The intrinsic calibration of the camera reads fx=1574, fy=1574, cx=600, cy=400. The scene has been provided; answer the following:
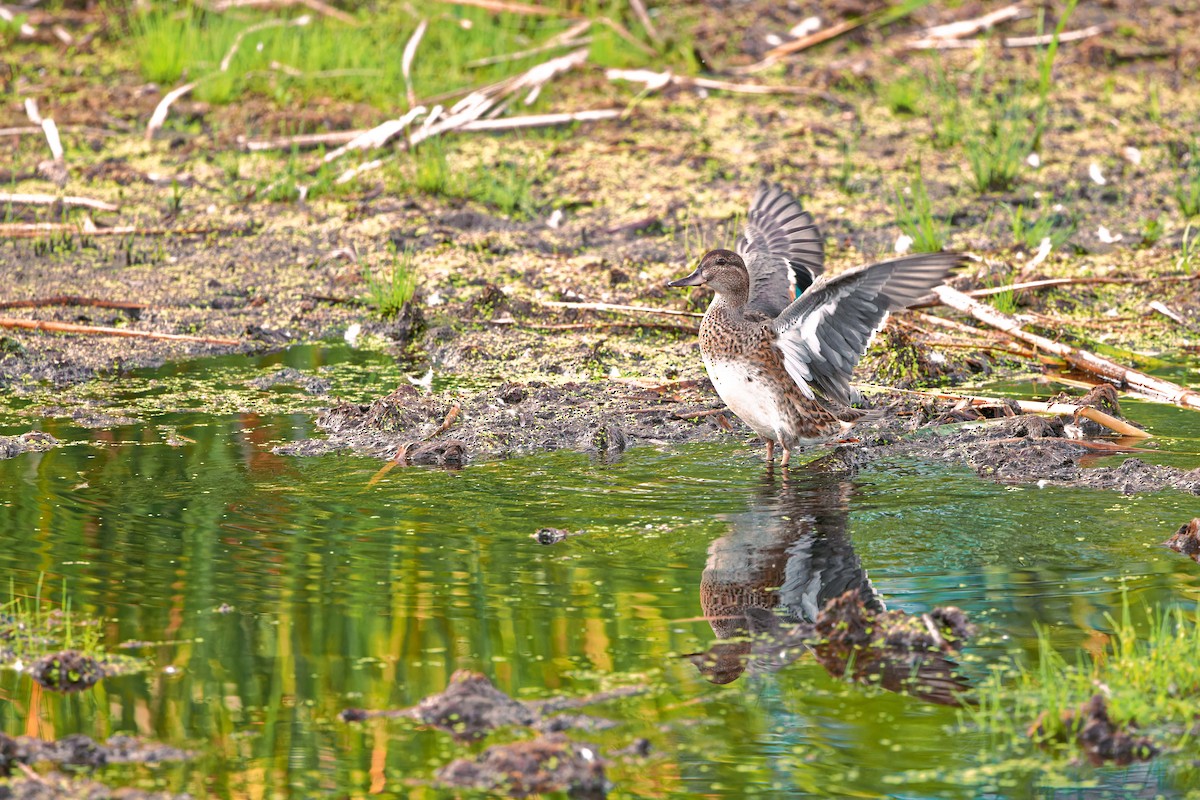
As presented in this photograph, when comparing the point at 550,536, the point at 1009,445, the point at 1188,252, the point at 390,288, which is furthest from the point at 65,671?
the point at 1188,252

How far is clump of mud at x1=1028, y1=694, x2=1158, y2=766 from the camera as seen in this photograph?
3.71 m

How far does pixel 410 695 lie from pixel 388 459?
249 centimetres

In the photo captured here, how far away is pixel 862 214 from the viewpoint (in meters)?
9.91

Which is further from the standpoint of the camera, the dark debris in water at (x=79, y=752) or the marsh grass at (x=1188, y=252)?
the marsh grass at (x=1188, y=252)

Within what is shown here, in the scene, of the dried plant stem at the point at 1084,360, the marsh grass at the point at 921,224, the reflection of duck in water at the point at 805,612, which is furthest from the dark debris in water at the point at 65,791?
the marsh grass at the point at 921,224

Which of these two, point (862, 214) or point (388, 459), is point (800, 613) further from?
point (862, 214)

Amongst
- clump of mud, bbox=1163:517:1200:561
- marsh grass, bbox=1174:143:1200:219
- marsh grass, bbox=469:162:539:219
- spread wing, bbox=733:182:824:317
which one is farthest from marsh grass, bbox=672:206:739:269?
clump of mud, bbox=1163:517:1200:561

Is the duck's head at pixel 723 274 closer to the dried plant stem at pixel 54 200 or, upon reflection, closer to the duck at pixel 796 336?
the duck at pixel 796 336

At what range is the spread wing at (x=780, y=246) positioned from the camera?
7.28 metres

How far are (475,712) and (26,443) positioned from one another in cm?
342

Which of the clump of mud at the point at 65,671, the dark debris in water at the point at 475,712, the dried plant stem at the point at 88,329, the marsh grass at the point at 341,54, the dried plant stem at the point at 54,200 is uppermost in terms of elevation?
the marsh grass at the point at 341,54

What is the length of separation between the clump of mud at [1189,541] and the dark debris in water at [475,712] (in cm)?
230

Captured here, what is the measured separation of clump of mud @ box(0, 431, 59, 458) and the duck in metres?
2.74

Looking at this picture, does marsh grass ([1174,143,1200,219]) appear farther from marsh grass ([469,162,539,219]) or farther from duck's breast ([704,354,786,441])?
duck's breast ([704,354,786,441])
